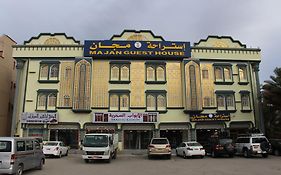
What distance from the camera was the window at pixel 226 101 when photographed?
3152cm

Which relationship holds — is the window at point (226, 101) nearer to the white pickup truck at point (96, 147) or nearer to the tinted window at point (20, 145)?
the white pickup truck at point (96, 147)

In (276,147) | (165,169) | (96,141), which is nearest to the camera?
(165,169)

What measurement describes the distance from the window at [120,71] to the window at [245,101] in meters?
13.9

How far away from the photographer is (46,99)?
99.5 feet

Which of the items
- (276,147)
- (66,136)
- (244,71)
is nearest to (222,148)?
(276,147)

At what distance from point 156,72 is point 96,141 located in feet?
48.2

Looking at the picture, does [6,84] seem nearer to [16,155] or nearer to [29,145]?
[29,145]

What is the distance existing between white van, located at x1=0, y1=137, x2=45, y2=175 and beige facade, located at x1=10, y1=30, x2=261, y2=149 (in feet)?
51.6

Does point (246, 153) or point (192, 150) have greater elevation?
point (192, 150)

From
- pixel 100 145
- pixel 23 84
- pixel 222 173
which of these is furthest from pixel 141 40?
pixel 222 173

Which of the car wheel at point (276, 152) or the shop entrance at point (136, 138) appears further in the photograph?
the shop entrance at point (136, 138)

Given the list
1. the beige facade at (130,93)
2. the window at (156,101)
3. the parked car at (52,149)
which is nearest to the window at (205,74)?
the beige facade at (130,93)

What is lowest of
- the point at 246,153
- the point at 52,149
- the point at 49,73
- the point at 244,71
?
the point at 246,153

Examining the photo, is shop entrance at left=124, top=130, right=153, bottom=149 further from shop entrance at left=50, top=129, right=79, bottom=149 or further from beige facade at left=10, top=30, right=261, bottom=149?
shop entrance at left=50, top=129, right=79, bottom=149
